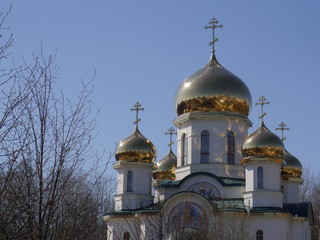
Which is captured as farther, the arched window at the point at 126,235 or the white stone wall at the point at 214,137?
the white stone wall at the point at 214,137

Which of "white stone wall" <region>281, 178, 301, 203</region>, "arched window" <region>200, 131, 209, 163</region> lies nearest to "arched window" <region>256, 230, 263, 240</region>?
"arched window" <region>200, 131, 209, 163</region>

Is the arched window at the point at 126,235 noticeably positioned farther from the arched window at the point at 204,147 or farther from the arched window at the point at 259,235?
the arched window at the point at 259,235

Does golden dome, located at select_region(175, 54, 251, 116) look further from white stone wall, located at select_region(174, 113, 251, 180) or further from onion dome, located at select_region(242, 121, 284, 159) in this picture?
onion dome, located at select_region(242, 121, 284, 159)

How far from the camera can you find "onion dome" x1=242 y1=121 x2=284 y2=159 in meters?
24.0

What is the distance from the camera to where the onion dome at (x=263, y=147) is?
24.0 meters

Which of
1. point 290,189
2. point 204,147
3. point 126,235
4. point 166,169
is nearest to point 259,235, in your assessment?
point 204,147

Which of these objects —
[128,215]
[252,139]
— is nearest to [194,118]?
[252,139]

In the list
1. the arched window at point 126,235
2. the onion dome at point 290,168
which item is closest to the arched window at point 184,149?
the arched window at point 126,235

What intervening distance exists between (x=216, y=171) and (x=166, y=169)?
18.5 ft

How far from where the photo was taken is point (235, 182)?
82.9ft

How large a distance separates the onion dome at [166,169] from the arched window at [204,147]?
180 inches

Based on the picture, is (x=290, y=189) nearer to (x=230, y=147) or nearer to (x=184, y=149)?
(x=230, y=147)

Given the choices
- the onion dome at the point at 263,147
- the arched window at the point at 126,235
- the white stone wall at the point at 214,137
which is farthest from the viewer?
the white stone wall at the point at 214,137

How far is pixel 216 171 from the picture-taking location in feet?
85.1
